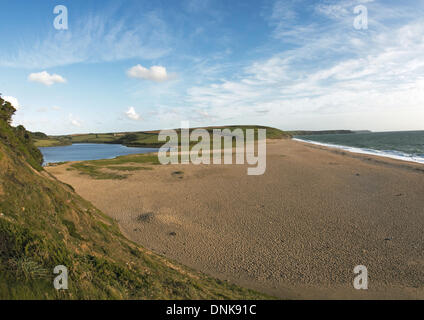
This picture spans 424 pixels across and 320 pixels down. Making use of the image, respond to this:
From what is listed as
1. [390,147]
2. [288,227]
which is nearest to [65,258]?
[288,227]

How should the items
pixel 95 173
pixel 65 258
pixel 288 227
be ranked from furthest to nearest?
pixel 95 173, pixel 288 227, pixel 65 258

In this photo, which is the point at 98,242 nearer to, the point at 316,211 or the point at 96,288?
the point at 96,288

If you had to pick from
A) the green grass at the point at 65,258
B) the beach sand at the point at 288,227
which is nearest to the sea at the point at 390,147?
the beach sand at the point at 288,227

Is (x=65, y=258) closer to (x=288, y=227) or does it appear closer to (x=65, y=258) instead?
(x=65, y=258)

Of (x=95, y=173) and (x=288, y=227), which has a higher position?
(x=95, y=173)

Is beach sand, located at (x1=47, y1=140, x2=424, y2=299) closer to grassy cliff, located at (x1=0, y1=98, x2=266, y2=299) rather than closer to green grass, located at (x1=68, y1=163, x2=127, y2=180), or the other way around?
green grass, located at (x1=68, y1=163, x2=127, y2=180)

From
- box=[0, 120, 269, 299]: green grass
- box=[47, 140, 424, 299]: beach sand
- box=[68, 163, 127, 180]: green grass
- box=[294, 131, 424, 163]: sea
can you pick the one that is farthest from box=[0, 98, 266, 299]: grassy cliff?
box=[294, 131, 424, 163]: sea
